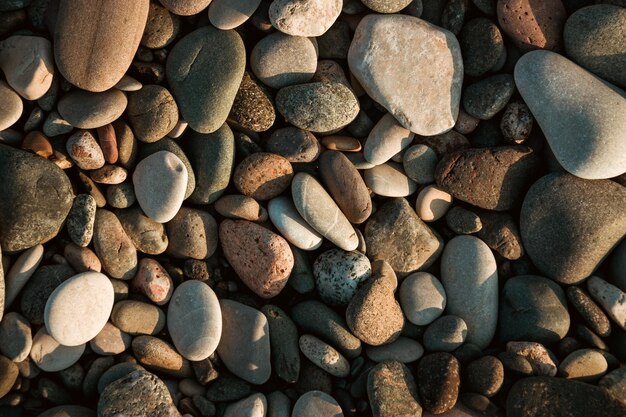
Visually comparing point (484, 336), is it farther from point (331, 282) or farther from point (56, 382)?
point (56, 382)

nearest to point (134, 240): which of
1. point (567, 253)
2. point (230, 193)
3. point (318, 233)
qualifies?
point (230, 193)

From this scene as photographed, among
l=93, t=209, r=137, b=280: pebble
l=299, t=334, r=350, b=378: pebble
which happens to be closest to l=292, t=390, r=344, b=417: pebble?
l=299, t=334, r=350, b=378: pebble

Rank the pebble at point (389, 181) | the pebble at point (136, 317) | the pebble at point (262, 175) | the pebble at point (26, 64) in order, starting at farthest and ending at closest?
1. the pebble at point (389, 181)
2. the pebble at point (262, 175)
3. the pebble at point (136, 317)
4. the pebble at point (26, 64)

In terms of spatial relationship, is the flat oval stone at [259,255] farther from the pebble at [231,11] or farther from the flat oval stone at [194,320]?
the pebble at [231,11]

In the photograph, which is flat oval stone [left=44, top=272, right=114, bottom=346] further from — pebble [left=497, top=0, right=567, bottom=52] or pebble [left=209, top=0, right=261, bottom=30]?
pebble [left=497, top=0, right=567, bottom=52]

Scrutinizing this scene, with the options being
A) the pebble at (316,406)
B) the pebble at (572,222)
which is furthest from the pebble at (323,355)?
the pebble at (572,222)

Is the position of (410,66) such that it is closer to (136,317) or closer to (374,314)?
(374,314)
